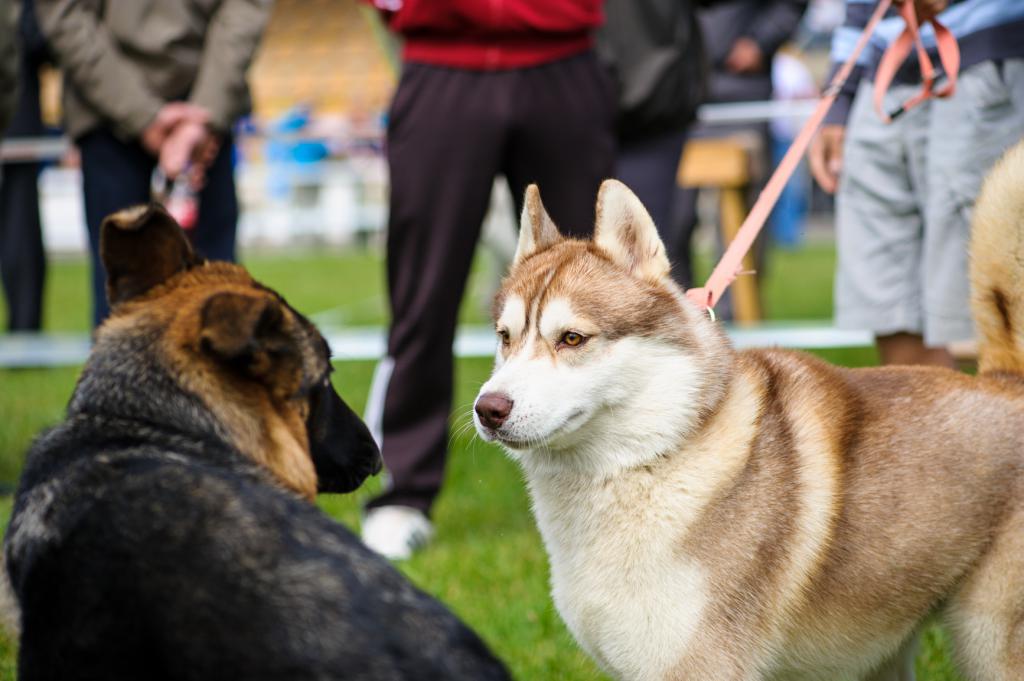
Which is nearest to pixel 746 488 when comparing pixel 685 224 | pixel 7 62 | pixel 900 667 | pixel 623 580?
pixel 623 580

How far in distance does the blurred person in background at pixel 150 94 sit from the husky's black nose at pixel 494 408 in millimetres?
2477

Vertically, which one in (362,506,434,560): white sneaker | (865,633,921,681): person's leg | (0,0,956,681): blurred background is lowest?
(0,0,956,681): blurred background

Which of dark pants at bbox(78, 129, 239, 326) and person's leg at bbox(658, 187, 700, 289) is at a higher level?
dark pants at bbox(78, 129, 239, 326)

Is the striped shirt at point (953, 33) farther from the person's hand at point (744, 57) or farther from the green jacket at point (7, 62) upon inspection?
the person's hand at point (744, 57)

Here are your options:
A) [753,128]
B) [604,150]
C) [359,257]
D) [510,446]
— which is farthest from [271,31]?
[510,446]

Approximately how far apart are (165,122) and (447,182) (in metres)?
1.24

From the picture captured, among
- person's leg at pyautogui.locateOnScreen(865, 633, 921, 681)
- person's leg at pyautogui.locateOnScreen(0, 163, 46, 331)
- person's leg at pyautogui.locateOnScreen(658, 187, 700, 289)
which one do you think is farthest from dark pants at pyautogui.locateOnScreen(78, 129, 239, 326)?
person's leg at pyautogui.locateOnScreen(658, 187, 700, 289)

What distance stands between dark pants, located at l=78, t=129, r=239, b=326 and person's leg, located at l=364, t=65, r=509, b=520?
967 mm

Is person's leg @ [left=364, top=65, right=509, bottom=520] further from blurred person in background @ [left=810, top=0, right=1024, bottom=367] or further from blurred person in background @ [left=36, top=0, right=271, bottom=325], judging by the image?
blurred person in background @ [left=810, top=0, right=1024, bottom=367]

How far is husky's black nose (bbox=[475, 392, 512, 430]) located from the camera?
2.82m

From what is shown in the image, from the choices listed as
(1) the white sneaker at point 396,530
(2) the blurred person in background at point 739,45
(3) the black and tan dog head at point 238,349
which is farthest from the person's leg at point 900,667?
(2) the blurred person in background at point 739,45

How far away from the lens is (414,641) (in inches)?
78.0

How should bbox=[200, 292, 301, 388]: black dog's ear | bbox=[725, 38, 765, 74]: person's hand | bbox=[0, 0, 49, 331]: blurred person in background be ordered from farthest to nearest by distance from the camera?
bbox=[725, 38, 765, 74]: person's hand, bbox=[0, 0, 49, 331]: blurred person in background, bbox=[200, 292, 301, 388]: black dog's ear

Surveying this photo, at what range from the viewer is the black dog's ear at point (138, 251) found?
2.53 metres
